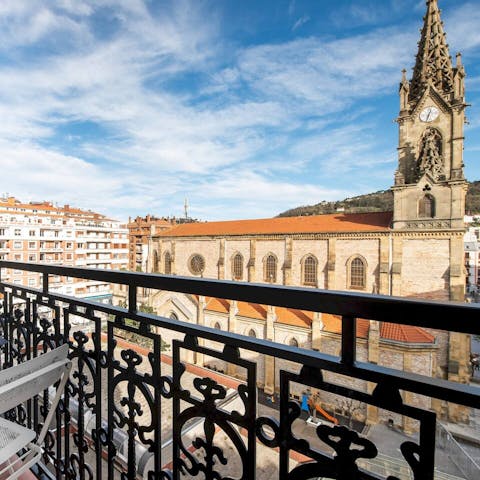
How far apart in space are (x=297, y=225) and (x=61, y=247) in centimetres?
2542

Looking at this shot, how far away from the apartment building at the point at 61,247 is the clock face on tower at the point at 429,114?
24.6 metres

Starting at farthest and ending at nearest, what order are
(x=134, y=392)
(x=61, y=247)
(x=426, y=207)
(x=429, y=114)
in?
(x=61, y=247), (x=429, y=114), (x=426, y=207), (x=134, y=392)

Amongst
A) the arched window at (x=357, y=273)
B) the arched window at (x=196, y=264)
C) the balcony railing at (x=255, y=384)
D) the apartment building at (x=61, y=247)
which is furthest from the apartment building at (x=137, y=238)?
the balcony railing at (x=255, y=384)

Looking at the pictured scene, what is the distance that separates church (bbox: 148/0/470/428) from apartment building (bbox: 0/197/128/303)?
471 inches

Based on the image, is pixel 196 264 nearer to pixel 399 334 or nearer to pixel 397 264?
pixel 397 264

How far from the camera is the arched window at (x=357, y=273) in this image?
55.6ft

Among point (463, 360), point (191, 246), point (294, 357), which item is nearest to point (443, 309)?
point (294, 357)

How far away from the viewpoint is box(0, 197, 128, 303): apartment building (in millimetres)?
26859

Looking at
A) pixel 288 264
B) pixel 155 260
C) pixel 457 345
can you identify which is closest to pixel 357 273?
pixel 288 264

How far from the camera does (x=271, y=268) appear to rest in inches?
784

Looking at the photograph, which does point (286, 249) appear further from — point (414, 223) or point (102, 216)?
point (102, 216)

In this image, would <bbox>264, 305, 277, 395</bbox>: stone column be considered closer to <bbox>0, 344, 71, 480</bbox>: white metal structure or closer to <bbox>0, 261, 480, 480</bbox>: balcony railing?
<bbox>0, 261, 480, 480</bbox>: balcony railing

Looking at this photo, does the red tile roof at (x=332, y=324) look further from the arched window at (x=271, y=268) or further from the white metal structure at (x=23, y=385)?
the white metal structure at (x=23, y=385)

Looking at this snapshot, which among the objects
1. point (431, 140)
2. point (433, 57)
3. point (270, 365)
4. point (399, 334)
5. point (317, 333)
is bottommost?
point (270, 365)
